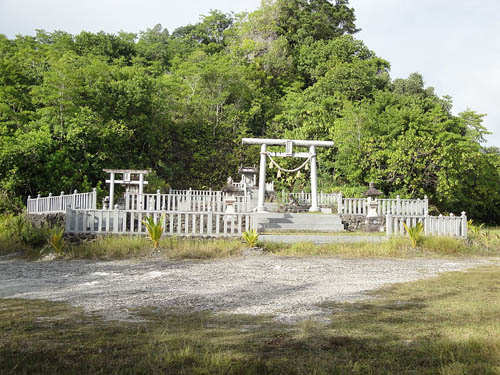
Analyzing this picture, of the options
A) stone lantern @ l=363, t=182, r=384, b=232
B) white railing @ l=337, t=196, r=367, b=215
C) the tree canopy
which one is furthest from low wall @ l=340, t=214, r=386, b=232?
the tree canopy

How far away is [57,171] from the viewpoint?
21.5 meters

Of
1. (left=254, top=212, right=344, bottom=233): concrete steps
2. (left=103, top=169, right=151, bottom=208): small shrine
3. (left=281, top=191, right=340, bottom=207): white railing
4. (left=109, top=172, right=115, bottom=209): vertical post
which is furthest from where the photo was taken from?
(left=281, top=191, right=340, bottom=207): white railing

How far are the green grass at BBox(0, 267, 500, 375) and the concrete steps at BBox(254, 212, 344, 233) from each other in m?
11.8

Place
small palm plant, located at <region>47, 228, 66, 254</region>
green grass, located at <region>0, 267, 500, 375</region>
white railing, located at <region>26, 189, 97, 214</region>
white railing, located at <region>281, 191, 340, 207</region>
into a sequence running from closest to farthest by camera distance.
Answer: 1. green grass, located at <region>0, 267, 500, 375</region>
2. small palm plant, located at <region>47, 228, 66, 254</region>
3. white railing, located at <region>26, 189, 97, 214</region>
4. white railing, located at <region>281, 191, 340, 207</region>

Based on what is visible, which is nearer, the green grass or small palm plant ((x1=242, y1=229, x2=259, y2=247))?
the green grass

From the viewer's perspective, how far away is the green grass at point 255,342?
311 centimetres

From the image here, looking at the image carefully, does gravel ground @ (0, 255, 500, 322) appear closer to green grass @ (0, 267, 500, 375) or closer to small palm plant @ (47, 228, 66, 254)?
green grass @ (0, 267, 500, 375)

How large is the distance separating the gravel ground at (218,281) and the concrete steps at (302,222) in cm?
626

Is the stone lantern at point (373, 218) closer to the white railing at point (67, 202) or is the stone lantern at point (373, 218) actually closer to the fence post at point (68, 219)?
the white railing at point (67, 202)

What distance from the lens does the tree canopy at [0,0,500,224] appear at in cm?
2291

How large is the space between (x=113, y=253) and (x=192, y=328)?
22.7 feet

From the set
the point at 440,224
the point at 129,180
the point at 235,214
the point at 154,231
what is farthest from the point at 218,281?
the point at 129,180

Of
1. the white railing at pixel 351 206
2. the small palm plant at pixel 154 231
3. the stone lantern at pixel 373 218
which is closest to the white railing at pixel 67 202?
the small palm plant at pixel 154 231

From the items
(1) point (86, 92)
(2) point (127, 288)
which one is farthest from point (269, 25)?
(2) point (127, 288)
